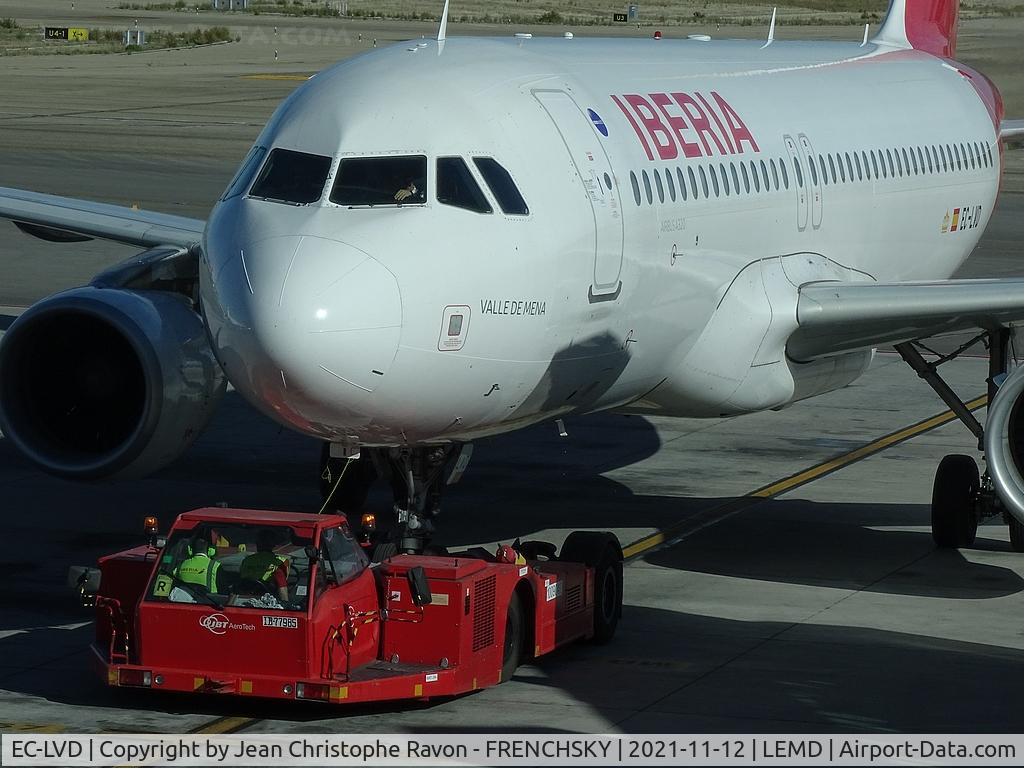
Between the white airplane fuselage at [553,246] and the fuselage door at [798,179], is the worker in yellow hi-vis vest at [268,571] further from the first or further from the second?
the fuselage door at [798,179]

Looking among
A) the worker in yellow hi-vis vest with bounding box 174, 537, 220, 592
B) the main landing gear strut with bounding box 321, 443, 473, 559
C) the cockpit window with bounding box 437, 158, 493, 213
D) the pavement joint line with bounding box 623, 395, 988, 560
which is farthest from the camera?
the pavement joint line with bounding box 623, 395, 988, 560

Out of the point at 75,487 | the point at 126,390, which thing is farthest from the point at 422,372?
the point at 75,487

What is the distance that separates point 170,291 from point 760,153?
6099 mm

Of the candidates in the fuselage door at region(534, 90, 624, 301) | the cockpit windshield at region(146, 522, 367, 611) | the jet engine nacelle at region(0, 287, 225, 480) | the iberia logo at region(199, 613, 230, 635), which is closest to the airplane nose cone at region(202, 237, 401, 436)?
the cockpit windshield at region(146, 522, 367, 611)

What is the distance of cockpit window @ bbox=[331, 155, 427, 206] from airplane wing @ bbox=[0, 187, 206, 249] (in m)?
7.70

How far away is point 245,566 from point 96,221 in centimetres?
974

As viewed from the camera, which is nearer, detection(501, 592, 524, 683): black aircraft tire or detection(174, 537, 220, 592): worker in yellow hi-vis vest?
detection(174, 537, 220, 592): worker in yellow hi-vis vest

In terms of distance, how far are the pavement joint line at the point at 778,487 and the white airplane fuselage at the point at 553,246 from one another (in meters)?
1.61

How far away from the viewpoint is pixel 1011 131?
28.0m

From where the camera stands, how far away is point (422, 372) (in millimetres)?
13734

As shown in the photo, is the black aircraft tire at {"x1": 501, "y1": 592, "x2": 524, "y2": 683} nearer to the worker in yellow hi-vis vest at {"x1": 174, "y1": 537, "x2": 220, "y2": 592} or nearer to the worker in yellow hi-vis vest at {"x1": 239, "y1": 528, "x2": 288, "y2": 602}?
the worker in yellow hi-vis vest at {"x1": 239, "y1": 528, "x2": 288, "y2": 602}

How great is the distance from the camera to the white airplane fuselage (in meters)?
13.4

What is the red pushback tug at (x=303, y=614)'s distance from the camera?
523 inches

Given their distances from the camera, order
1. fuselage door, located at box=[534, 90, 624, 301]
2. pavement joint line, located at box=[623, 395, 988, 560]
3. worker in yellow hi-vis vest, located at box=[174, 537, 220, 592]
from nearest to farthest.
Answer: worker in yellow hi-vis vest, located at box=[174, 537, 220, 592], fuselage door, located at box=[534, 90, 624, 301], pavement joint line, located at box=[623, 395, 988, 560]
